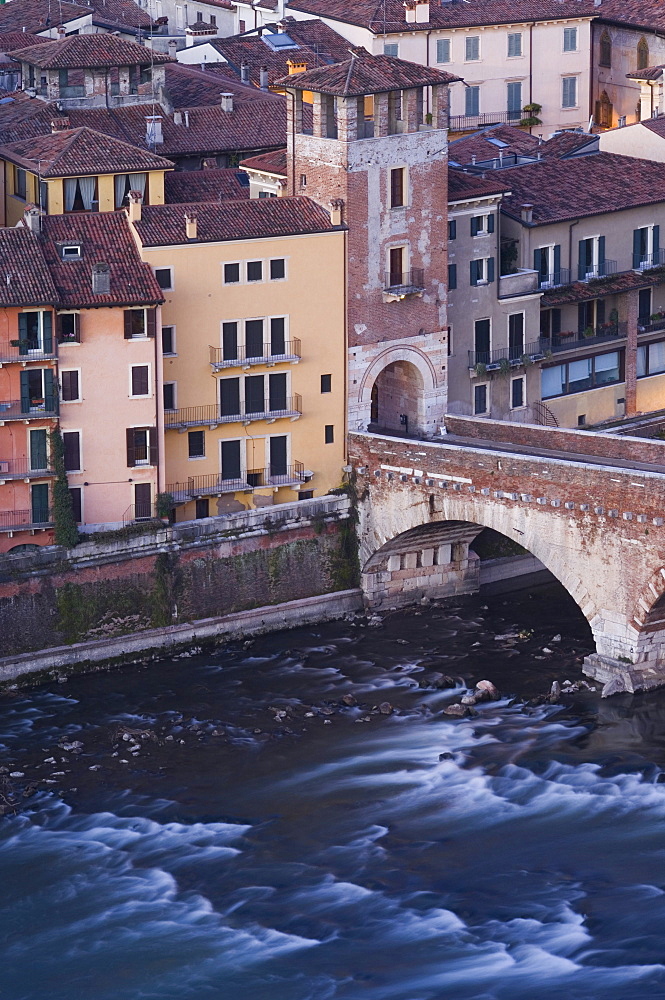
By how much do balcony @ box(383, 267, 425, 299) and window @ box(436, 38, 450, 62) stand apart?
28.7 metres

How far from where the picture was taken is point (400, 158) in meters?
67.3

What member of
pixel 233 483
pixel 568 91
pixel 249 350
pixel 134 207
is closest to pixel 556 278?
pixel 249 350

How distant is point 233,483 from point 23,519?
7.03m

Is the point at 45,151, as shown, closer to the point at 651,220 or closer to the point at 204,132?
the point at 204,132

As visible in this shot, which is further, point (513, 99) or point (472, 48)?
point (513, 99)

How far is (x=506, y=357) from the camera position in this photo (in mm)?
74312

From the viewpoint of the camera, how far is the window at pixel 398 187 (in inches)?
2655

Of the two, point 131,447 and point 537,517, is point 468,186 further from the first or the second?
point 131,447

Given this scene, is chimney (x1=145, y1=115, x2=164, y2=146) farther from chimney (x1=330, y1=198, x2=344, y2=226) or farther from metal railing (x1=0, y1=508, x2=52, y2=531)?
metal railing (x1=0, y1=508, x2=52, y2=531)

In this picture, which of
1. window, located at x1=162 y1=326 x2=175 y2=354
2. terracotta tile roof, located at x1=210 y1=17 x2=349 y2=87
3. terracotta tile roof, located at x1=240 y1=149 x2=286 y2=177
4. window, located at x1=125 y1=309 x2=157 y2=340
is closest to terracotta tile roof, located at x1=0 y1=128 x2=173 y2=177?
terracotta tile roof, located at x1=240 y1=149 x2=286 y2=177

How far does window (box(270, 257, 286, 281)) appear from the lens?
6581 centimetres

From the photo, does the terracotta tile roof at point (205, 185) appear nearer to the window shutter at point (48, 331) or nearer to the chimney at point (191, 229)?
the chimney at point (191, 229)

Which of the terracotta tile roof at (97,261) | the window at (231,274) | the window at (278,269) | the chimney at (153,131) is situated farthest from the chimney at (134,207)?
the chimney at (153,131)

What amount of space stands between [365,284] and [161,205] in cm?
669
